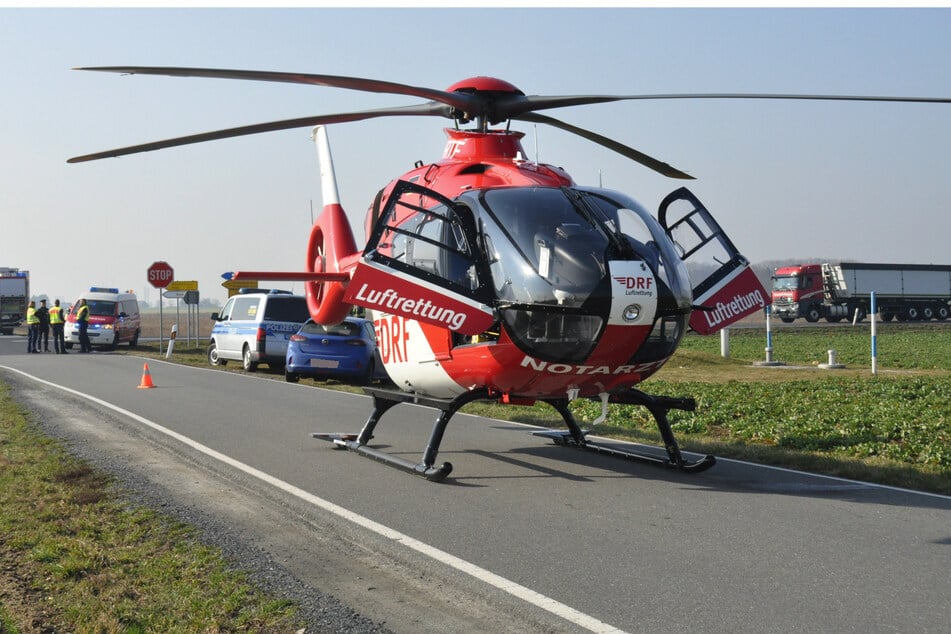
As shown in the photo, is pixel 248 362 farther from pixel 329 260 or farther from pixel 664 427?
pixel 664 427

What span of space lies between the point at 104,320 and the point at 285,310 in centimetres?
1489

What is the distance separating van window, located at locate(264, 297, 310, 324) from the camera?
76.7 ft

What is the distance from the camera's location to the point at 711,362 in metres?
24.3

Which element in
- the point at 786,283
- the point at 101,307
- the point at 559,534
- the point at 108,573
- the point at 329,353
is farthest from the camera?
the point at 786,283

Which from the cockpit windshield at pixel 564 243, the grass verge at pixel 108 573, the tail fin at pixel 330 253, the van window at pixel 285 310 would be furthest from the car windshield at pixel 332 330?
the cockpit windshield at pixel 564 243

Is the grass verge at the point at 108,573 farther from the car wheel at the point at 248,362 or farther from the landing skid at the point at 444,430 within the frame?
the car wheel at the point at 248,362

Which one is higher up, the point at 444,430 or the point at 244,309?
the point at 244,309

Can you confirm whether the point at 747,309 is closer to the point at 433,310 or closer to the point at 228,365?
the point at 433,310

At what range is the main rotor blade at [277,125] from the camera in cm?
914

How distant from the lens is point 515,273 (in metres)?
7.77

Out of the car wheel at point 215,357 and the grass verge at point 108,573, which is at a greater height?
the car wheel at point 215,357

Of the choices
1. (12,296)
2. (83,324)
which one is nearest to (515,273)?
(83,324)

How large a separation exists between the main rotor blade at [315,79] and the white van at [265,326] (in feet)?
47.2

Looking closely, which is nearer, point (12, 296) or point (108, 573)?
point (108, 573)
